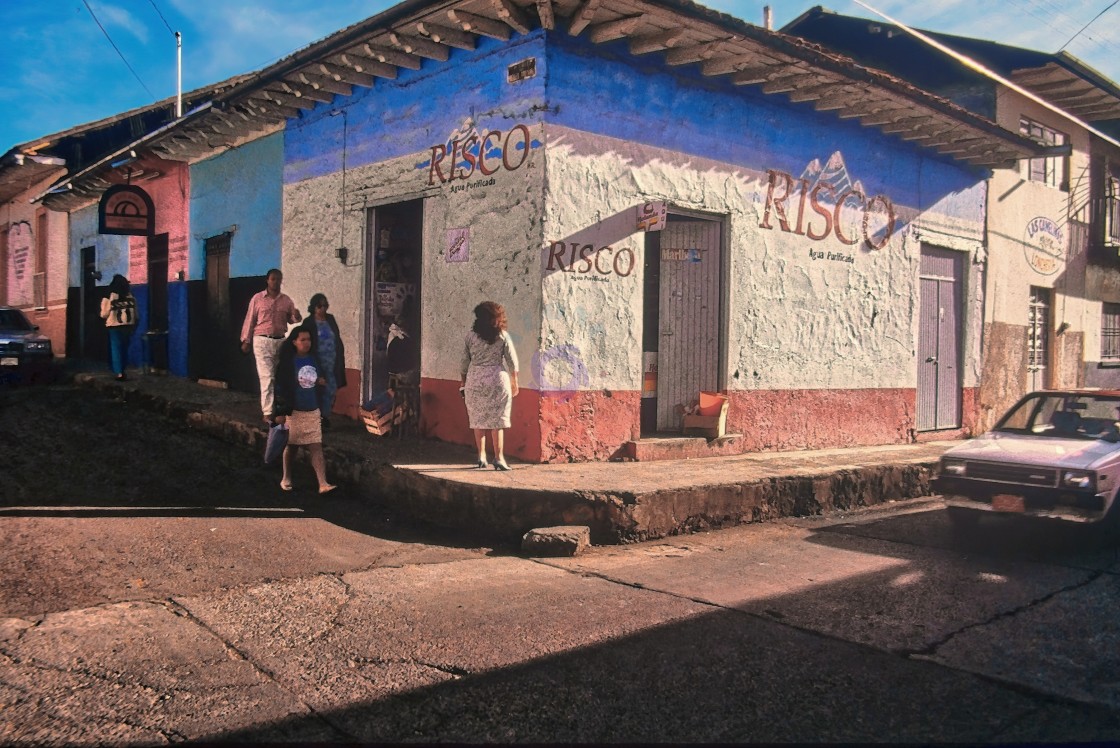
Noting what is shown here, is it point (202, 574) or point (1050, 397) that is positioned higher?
point (1050, 397)

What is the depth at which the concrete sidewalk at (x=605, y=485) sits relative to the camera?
6.29 m

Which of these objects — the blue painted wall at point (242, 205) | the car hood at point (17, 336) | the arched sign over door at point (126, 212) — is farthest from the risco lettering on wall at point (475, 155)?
the car hood at point (17, 336)

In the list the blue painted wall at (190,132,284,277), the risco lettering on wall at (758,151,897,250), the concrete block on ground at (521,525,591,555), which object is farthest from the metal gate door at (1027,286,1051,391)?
the blue painted wall at (190,132,284,277)

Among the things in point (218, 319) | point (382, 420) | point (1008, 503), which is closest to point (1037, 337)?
point (1008, 503)

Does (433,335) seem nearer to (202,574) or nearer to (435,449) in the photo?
(435,449)

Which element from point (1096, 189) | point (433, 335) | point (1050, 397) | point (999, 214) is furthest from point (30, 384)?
point (1096, 189)

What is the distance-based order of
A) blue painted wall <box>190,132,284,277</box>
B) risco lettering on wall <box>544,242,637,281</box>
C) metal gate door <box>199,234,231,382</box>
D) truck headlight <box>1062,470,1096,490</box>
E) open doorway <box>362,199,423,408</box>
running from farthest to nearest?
metal gate door <box>199,234,231,382</box>
blue painted wall <box>190,132,284,277</box>
open doorway <box>362,199,423,408</box>
risco lettering on wall <box>544,242,637,281</box>
truck headlight <box>1062,470,1096,490</box>

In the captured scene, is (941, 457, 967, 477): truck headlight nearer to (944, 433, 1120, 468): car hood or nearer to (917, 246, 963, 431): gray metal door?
(944, 433, 1120, 468): car hood

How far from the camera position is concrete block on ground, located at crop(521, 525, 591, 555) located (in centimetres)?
591

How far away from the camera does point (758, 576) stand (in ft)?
17.6

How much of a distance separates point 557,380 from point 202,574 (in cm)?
358

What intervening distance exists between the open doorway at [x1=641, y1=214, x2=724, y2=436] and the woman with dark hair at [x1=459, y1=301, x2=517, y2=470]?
7.60 feet

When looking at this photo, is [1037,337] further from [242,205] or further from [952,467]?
[242,205]

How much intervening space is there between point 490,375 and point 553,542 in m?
1.81
